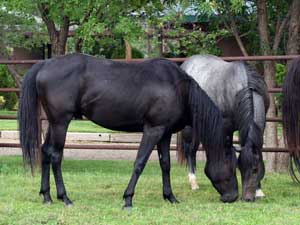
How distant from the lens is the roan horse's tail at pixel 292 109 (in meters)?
8.24

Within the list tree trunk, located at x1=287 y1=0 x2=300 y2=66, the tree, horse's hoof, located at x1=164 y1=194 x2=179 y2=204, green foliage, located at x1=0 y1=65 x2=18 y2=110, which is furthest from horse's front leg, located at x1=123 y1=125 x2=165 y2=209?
green foliage, located at x1=0 y1=65 x2=18 y2=110

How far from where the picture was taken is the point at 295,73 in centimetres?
830

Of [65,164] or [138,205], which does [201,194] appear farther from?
[65,164]

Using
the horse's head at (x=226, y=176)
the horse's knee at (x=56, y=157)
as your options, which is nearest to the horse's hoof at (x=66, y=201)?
the horse's knee at (x=56, y=157)

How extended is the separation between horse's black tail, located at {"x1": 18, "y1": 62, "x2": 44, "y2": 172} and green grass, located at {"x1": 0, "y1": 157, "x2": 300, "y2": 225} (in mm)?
583

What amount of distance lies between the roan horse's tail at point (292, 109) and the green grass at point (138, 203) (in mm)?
609

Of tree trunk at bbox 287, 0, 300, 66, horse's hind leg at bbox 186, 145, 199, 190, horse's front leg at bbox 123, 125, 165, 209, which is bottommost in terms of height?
horse's hind leg at bbox 186, 145, 199, 190

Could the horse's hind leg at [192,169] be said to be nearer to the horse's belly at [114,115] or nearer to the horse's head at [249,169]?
the horse's head at [249,169]

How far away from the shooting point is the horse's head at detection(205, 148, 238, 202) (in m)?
7.36

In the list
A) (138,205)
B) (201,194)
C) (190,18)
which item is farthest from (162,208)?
(190,18)

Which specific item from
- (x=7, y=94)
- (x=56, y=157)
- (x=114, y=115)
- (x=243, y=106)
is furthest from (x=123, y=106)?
(x=7, y=94)

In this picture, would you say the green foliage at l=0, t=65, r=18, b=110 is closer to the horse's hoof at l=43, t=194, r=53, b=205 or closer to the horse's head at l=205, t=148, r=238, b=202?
the horse's hoof at l=43, t=194, r=53, b=205

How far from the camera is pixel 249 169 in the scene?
756 centimetres

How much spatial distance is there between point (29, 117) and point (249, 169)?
2.58 metres
